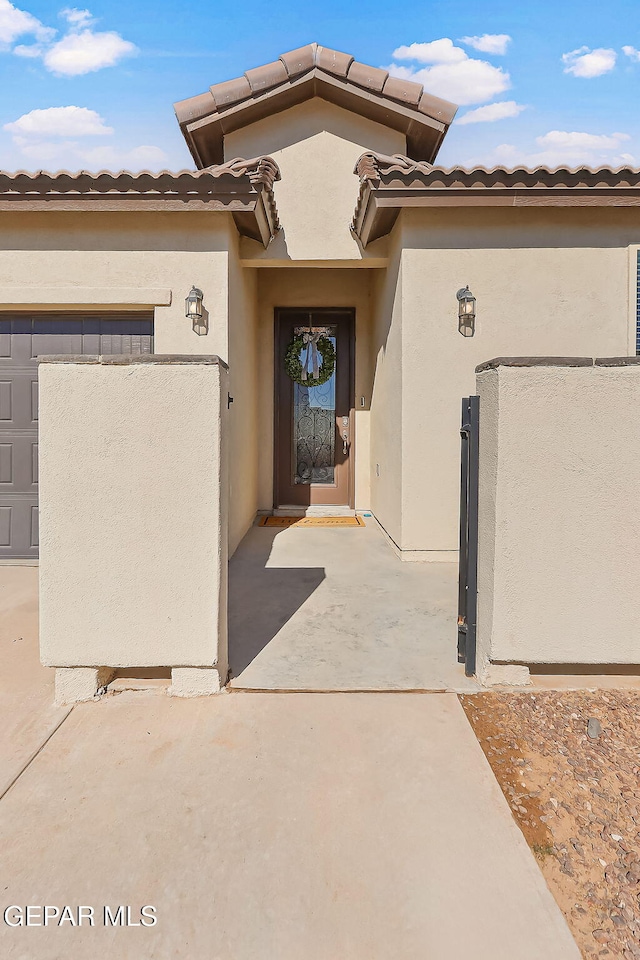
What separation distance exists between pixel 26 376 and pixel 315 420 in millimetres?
4055

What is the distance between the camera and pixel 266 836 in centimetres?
175

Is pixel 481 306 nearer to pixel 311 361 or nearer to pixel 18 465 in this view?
pixel 311 361

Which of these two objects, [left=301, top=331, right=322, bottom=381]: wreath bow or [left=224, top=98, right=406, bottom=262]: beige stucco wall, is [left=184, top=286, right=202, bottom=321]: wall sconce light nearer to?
[left=224, top=98, right=406, bottom=262]: beige stucco wall

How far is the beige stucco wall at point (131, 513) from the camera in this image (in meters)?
2.49

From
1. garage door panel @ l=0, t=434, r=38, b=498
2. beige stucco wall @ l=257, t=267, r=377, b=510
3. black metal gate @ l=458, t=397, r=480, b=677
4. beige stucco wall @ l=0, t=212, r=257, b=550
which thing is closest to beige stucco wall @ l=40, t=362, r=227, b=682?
black metal gate @ l=458, t=397, r=480, b=677

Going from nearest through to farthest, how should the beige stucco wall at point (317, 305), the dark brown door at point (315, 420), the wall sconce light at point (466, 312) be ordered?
the wall sconce light at point (466, 312) < the beige stucco wall at point (317, 305) < the dark brown door at point (315, 420)

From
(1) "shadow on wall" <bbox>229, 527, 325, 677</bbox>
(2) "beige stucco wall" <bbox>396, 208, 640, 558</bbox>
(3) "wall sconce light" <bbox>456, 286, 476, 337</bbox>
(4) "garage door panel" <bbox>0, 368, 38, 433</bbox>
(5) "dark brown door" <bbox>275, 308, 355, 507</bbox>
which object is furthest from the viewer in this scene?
(5) "dark brown door" <bbox>275, 308, 355, 507</bbox>

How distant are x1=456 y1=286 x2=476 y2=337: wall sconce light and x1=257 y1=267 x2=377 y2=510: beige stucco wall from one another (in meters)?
2.44

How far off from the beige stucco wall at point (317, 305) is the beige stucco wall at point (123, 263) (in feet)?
8.00

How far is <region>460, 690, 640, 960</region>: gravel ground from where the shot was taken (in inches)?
59.0

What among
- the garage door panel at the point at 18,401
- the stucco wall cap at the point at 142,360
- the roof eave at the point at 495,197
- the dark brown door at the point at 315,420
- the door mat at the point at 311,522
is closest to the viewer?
the stucco wall cap at the point at 142,360

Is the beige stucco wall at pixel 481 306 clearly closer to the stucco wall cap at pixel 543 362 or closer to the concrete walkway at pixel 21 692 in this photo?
the stucco wall cap at pixel 543 362

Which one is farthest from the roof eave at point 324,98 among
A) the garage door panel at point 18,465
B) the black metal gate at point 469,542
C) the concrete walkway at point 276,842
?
the concrete walkway at point 276,842

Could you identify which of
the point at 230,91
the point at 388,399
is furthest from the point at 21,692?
the point at 230,91
